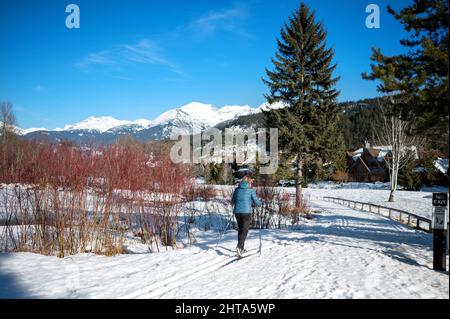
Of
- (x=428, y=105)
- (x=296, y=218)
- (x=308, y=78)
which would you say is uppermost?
(x=308, y=78)

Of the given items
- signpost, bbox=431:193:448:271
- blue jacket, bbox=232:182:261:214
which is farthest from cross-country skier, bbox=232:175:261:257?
signpost, bbox=431:193:448:271

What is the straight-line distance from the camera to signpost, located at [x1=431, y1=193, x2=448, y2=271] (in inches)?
220

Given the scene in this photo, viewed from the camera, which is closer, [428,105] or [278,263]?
[428,105]

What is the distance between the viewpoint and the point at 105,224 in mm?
8734

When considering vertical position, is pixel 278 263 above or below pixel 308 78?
below

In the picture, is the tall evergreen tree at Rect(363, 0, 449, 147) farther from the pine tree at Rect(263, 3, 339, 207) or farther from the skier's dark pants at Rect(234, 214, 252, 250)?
the pine tree at Rect(263, 3, 339, 207)

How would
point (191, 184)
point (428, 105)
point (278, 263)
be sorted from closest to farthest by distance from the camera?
point (428, 105), point (278, 263), point (191, 184)

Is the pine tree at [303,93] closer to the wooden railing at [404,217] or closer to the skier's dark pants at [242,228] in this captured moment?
the wooden railing at [404,217]

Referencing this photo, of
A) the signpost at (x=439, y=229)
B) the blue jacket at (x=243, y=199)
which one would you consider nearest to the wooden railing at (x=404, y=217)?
the signpost at (x=439, y=229)

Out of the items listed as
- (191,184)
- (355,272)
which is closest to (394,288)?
(355,272)

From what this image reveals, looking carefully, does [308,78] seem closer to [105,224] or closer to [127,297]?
[105,224]

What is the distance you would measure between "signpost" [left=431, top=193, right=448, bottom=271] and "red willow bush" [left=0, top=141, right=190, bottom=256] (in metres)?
6.76

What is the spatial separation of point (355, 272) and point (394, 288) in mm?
931
